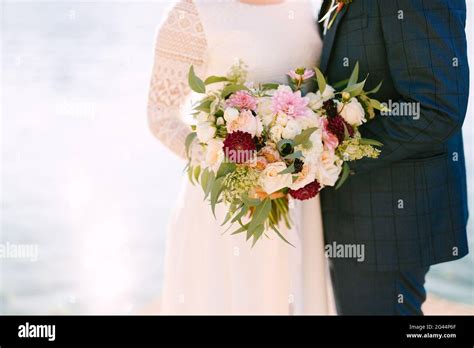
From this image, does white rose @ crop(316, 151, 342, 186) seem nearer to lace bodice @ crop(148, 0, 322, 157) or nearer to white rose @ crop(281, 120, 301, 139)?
white rose @ crop(281, 120, 301, 139)

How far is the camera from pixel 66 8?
1169 cm

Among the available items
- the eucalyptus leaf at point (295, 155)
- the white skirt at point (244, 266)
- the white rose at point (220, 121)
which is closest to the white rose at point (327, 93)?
the eucalyptus leaf at point (295, 155)

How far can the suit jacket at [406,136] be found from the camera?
2404 millimetres

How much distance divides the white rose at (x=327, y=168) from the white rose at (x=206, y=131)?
36 cm

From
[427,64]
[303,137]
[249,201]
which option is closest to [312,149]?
[303,137]

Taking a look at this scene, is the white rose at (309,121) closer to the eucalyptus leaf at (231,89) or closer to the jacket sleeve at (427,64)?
the eucalyptus leaf at (231,89)

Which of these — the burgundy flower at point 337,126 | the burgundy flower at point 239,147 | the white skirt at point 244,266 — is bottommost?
the white skirt at point 244,266

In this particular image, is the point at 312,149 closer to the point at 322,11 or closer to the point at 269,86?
the point at 269,86

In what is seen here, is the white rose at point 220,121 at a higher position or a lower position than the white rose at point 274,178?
higher

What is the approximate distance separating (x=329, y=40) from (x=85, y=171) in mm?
5115
